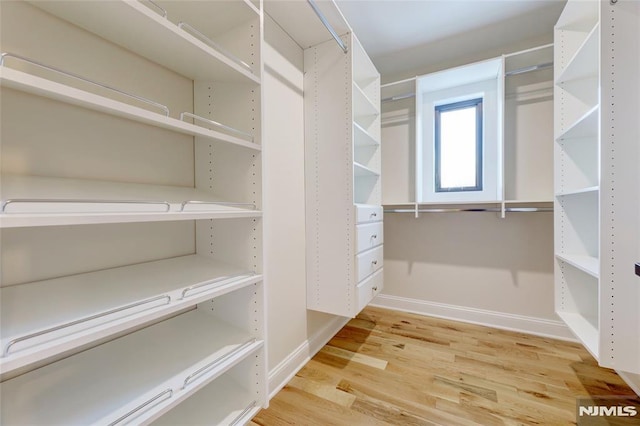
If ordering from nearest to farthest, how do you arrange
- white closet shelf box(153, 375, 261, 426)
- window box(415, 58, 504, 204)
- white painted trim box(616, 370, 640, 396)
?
white closet shelf box(153, 375, 261, 426), white painted trim box(616, 370, 640, 396), window box(415, 58, 504, 204)

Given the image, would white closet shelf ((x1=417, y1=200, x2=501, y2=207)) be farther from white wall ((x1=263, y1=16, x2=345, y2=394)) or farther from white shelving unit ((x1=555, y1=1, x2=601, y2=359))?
white wall ((x1=263, y1=16, x2=345, y2=394))

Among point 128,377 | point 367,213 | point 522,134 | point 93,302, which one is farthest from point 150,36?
point 522,134

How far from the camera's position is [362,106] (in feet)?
6.98

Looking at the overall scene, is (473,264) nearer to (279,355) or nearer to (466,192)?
(466,192)

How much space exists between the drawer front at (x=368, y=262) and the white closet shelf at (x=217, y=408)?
0.93 m

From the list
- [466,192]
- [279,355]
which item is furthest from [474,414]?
[466,192]

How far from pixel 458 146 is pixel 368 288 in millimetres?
1654

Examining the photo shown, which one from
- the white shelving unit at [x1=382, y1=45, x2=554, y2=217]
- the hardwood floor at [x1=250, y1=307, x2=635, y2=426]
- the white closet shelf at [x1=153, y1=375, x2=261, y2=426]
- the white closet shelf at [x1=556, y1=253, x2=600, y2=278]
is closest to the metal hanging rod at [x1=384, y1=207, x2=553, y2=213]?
the white shelving unit at [x1=382, y1=45, x2=554, y2=217]

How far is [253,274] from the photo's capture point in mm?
988

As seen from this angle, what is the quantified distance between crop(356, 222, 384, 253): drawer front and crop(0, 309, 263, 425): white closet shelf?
3.05ft

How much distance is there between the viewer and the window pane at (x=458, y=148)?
242 cm

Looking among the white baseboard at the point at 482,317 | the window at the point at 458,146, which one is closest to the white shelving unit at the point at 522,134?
the window at the point at 458,146

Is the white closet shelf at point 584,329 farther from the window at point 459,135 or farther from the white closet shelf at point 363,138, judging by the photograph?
the white closet shelf at point 363,138

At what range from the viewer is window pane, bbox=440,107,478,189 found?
2.42 m
